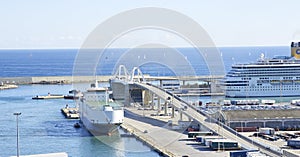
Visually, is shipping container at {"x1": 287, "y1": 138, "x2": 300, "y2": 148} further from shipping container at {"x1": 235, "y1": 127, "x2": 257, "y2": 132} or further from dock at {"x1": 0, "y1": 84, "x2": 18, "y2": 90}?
dock at {"x1": 0, "y1": 84, "x2": 18, "y2": 90}

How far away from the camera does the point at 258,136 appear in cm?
1565

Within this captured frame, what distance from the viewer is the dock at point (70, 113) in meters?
21.3

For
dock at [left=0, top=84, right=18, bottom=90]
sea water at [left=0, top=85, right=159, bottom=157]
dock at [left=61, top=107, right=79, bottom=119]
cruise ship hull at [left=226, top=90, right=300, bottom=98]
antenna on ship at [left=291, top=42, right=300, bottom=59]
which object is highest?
antenna on ship at [left=291, top=42, right=300, bottom=59]

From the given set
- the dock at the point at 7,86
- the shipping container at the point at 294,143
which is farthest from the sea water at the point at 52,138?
the dock at the point at 7,86

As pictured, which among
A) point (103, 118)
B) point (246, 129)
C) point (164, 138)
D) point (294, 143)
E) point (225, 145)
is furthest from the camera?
point (103, 118)

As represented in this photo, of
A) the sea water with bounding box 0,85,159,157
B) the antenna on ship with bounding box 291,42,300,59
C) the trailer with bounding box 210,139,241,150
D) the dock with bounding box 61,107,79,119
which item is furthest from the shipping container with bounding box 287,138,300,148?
the antenna on ship with bounding box 291,42,300,59

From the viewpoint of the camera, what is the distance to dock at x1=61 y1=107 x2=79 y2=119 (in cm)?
2128

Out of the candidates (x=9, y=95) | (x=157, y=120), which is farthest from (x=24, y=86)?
(x=157, y=120)

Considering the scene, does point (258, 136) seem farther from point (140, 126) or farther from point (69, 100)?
point (69, 100)

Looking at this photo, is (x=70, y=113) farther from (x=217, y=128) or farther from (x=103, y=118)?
(x=217, y=128)

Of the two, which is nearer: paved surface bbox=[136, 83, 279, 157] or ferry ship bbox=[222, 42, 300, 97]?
paved surface bbox=[136, 83, 279, 157]

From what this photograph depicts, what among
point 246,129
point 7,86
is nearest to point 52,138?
point 246,129

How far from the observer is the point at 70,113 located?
22.0 meters

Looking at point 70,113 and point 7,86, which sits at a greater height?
point 7,86
